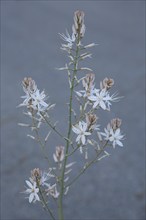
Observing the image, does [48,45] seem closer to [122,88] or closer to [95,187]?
[122,88]

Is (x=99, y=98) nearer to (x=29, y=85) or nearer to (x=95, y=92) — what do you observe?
(x=95, y=92)

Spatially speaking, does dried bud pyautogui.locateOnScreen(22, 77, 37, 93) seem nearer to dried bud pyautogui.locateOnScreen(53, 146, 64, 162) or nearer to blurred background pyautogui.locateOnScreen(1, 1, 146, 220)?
dried bud pyautogui.locateOnScreen(53, 146, 64, 162)

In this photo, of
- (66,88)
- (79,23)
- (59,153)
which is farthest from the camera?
(66,88)

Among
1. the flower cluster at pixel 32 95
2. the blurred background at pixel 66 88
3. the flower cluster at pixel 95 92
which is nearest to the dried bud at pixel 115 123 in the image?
the flower cluster at pixel 95 92

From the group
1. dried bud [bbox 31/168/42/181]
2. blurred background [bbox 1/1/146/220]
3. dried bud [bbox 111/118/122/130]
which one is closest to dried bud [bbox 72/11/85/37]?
dried bud [bbox 111/118/122/130]

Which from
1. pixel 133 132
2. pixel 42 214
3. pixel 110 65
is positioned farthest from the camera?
pixel 110 65

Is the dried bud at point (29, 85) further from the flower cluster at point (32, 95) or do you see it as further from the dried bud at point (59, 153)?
the dried bud at point (59, 153)

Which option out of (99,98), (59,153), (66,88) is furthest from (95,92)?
(66,88)

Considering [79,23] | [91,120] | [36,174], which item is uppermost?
[79,23]

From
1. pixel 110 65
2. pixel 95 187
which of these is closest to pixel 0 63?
pixel 110 65
